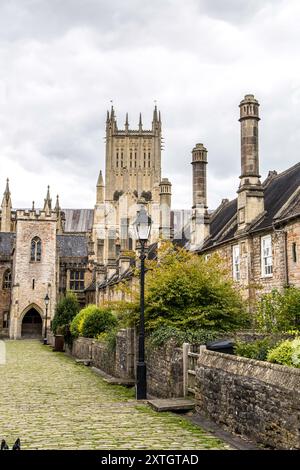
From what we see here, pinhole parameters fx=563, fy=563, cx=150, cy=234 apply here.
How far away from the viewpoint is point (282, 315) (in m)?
17.9

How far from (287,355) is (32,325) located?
56096 mm

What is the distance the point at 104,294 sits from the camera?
54375 mm

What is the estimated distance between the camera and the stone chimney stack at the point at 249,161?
25.5 metres

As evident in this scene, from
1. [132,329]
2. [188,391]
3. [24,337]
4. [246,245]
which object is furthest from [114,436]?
[24,337]

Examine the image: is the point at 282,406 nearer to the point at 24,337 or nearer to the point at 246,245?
the point at 246,245

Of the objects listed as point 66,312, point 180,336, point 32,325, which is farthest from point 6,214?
point 180,336

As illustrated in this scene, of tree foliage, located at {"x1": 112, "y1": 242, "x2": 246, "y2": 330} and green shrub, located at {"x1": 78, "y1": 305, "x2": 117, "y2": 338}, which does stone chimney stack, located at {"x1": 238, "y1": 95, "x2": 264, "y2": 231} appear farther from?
tree foliage, located at {"x1": 112, "y1": 242, "x2": 246, "y2": 330}

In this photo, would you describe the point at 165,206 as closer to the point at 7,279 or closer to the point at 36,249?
the point at 36,249

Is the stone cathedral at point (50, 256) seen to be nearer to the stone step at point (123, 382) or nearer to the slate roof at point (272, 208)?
the slate roof at point (272, 208)

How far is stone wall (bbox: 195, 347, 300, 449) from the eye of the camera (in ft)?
25.2

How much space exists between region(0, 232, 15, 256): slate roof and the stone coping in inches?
2454

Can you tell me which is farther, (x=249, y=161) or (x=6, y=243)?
(x=6, y=243)

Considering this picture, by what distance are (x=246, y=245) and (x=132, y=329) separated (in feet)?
27.3

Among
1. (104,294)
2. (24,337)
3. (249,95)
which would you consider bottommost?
(24,337)
